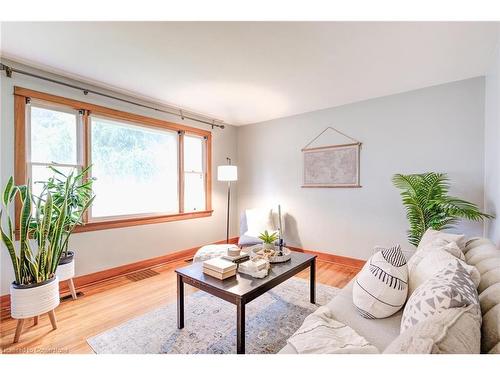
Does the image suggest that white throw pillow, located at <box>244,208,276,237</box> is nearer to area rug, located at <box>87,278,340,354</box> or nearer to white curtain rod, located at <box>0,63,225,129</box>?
area rug, located at <box>87,278,340,354</box>

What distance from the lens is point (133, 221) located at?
3.09m

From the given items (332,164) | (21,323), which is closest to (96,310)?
(21,323)

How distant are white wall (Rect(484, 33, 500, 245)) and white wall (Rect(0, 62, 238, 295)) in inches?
136

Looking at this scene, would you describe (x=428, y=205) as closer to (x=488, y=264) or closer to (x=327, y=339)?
(x=488, y=264)

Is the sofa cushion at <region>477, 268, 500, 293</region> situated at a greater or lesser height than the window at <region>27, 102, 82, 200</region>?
lesser

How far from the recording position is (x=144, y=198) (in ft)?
10.8

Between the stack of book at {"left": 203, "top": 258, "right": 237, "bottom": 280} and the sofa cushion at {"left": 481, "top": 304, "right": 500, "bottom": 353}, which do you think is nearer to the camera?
the sofa cushion at {"left": 481, "top": 304, "right": 500, "bottom": 353}

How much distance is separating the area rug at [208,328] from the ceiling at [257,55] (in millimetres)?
2295

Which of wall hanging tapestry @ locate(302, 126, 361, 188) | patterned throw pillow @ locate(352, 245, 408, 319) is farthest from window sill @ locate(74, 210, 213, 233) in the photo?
patterned throw pillow @ locate(352, 245, 408, 319)

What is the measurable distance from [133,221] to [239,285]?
2.10 m

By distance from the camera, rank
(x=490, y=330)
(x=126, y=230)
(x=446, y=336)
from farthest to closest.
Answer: (x=126, y=230) < (x=490, y=330) < (x=446, y=336)

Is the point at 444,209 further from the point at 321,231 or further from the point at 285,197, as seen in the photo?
the point at 285,197

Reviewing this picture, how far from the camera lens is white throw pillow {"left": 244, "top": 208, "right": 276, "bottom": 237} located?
359 cm
